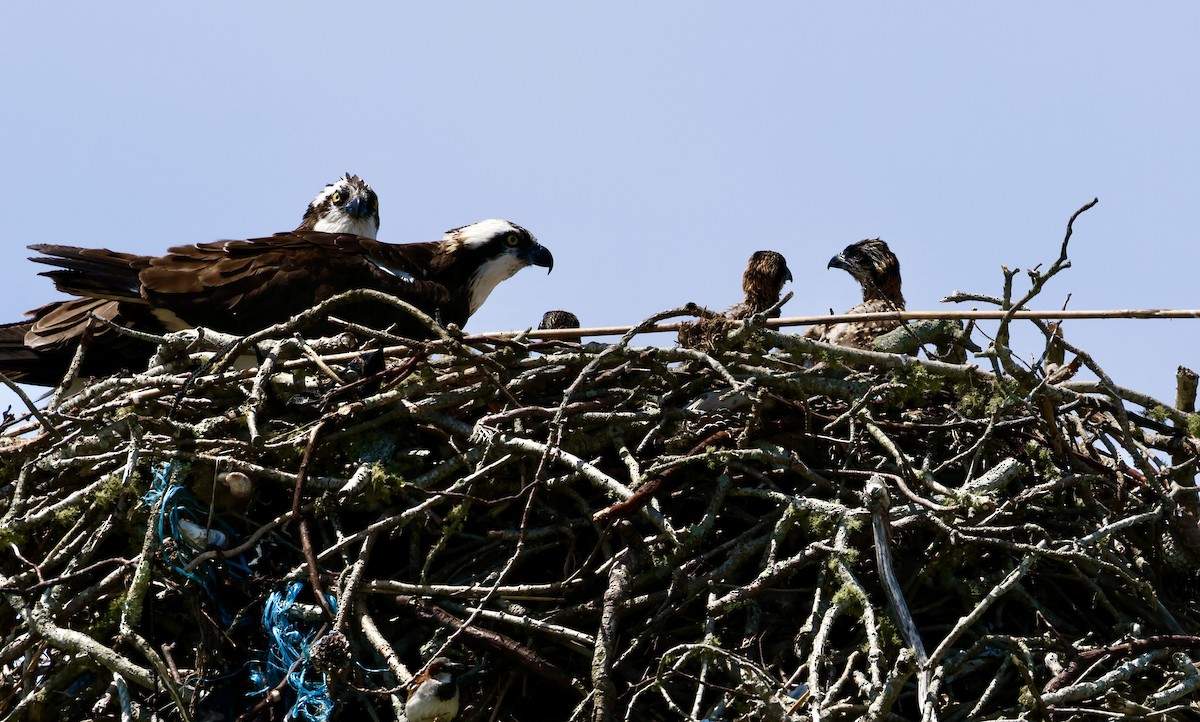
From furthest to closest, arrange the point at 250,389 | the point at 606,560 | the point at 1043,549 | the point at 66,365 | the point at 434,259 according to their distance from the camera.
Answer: the point at 434,259
the point at 66,365
the point at 250,389
the point at 606,560
the point at 1043,549

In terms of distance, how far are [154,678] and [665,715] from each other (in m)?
1.58

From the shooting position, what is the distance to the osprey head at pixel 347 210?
9062 millimetres

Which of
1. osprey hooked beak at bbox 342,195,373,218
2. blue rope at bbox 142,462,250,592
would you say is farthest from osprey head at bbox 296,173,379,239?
blue rope at bbox 142,462,250,592

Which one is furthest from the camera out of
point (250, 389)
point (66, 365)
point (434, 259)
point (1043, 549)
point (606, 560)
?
point (434, 259)

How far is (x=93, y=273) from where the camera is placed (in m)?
6.24

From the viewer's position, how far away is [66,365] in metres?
6.42

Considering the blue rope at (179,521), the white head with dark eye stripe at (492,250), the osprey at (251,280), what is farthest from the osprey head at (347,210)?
the blue rope at (179,521)

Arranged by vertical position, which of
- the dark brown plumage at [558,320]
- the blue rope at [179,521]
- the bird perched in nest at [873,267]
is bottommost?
the blue rope at [179,521]

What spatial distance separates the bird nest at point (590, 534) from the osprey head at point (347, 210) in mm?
4160

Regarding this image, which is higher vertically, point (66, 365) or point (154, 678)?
point (66, 365)

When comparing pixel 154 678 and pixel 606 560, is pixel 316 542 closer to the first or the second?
pixel 154 678

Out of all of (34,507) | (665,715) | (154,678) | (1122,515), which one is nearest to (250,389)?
(34,507)

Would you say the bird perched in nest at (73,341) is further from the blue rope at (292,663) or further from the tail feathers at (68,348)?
the blue rope at (292,663)

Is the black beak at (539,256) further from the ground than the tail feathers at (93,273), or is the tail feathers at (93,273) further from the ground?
the black beak at (539,256)
